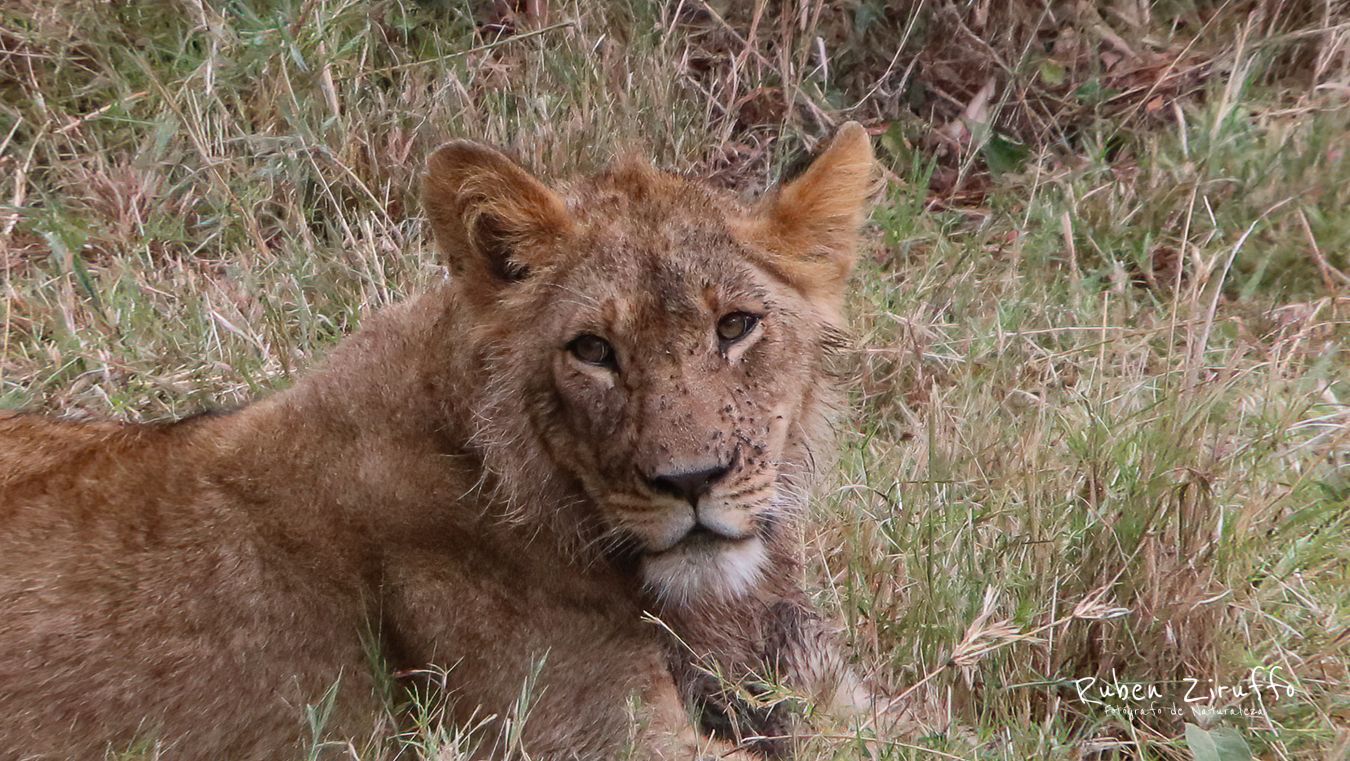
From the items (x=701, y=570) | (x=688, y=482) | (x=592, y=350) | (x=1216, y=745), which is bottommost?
(x=1216, y=745)

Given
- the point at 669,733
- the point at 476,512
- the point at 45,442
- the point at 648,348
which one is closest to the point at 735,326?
the point at 648,348

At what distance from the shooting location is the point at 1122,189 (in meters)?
6.07

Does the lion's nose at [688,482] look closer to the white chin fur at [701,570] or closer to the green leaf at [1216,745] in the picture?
the white chin fur at [701,570]

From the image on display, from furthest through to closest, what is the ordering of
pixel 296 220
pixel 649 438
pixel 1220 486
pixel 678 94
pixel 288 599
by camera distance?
pixel 678 94 < pixel 296 220 < pixel 1220 486 < pixel 288 599 < pixel 649 438

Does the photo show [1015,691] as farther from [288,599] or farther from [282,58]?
[282,58]

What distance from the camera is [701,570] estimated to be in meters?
3.42

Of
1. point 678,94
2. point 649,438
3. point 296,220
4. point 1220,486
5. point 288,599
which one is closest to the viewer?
point 649,438

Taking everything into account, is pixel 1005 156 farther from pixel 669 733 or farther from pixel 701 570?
pixel 669 733

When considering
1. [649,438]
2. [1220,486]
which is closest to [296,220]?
[649,438]

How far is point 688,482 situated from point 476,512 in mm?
585

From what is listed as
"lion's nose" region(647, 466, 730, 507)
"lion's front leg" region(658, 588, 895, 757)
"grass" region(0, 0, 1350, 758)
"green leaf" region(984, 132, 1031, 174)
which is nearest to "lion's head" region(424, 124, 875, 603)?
"lion's nose" region(647, 466, 730, 507)

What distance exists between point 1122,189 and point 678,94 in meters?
1.90

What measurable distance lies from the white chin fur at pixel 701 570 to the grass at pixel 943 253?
0.54 m

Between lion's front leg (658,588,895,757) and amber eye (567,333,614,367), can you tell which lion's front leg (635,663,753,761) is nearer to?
lion's front leg (658,588,895,757)
